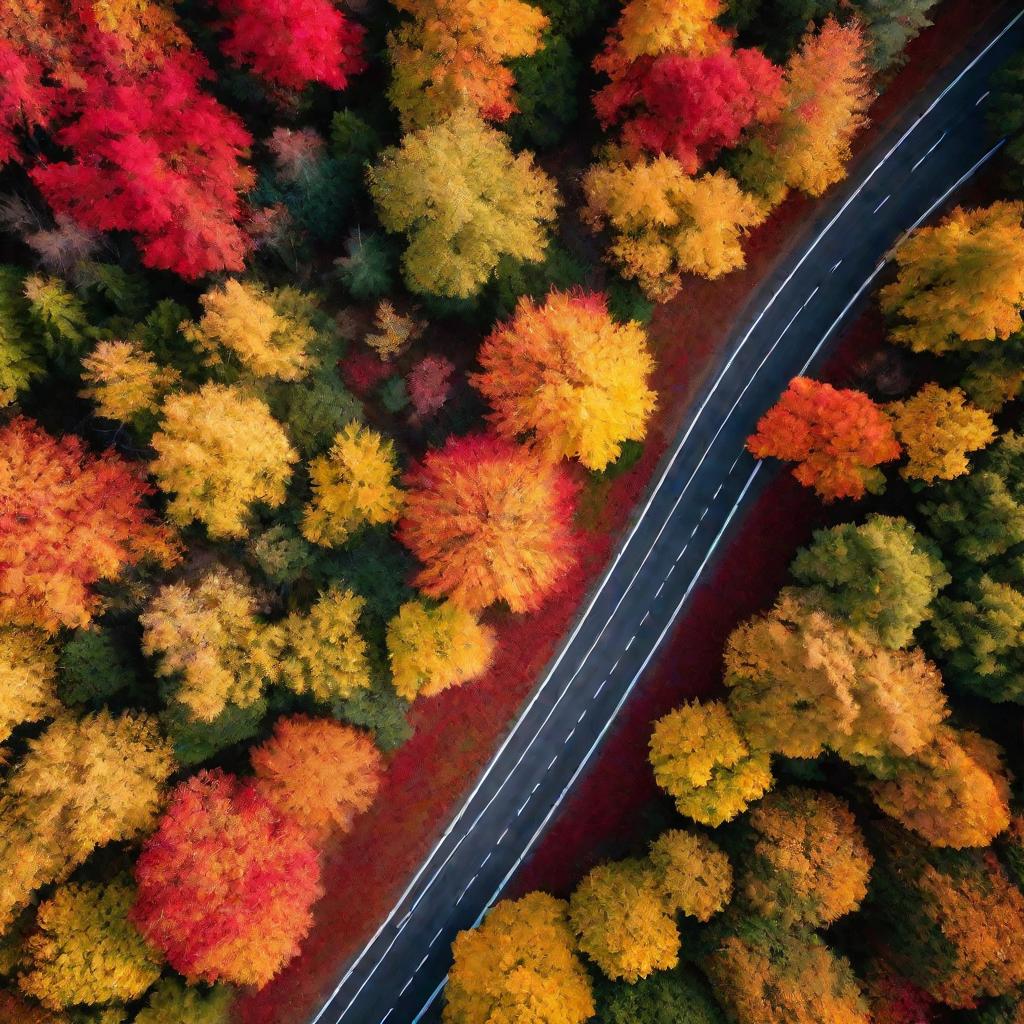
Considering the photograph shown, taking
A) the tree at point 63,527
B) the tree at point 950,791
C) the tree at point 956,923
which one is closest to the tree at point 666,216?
the tree at point 950,791

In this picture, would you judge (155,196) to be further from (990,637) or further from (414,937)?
(990,637)

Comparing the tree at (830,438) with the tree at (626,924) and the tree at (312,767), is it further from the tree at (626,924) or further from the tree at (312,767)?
the tree at (312,767)

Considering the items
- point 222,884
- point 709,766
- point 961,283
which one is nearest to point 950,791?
point 709,766

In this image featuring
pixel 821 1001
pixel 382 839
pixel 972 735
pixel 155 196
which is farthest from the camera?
pixel 382 839

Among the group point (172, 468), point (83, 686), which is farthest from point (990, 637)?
point (83, 686)

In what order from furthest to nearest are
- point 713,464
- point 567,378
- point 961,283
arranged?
point 713,464
point 961,283
point 567,378

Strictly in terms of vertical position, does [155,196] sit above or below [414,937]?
above

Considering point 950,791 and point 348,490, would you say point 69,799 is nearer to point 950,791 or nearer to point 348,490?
point 348,490
